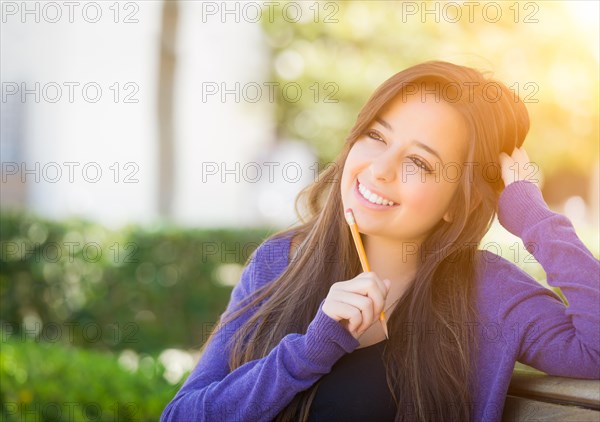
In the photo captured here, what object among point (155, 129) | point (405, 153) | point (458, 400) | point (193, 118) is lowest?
point (193, 118)

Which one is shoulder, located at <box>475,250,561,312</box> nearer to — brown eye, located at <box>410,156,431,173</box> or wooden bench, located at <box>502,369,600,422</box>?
wooden bench, located at <box>502,369,600,422</box>

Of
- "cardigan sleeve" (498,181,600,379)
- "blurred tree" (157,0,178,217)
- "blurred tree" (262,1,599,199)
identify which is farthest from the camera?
"blurred tree" (262,1,599,199)

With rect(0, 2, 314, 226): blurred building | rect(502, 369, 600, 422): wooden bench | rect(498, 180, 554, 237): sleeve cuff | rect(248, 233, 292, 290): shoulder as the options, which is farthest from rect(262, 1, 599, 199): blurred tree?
rect(502, 369, 600, 422): wooden bench

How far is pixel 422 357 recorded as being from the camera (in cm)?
215

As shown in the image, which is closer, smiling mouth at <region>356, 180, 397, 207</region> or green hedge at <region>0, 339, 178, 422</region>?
smiling mouth at <region>356, 180, 397, 207</region>

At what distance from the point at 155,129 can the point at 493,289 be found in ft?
27.3

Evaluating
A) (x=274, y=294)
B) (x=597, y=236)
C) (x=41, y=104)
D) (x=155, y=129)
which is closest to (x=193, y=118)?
(x=41, y=104)

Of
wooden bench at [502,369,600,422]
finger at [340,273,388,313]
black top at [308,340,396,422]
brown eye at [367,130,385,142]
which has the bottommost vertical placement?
black top at [308,340,396,422]

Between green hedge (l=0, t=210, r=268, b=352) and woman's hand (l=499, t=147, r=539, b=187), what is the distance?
4574 mm

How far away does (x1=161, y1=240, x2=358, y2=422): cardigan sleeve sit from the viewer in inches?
78.2

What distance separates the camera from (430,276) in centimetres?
225

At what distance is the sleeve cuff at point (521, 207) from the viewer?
2141 millimetres

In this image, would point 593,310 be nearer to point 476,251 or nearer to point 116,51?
point 476,251

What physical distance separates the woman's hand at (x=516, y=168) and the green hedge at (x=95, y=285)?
4.57 meters
